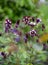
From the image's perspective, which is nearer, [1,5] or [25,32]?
[25,32]

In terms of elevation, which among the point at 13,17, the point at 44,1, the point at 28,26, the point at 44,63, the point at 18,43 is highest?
the point at 44,1

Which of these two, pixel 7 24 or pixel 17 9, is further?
pixel 17 9

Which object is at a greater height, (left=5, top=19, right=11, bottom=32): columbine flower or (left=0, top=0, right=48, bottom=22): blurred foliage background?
(left=0, top=0, right=48, bottom=22): blurred foliage background

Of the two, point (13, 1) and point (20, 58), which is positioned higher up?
point (13, 1)

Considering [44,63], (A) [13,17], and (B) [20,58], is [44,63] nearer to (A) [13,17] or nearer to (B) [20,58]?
(B) [20,58]

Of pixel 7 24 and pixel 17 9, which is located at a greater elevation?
pixel 17 9

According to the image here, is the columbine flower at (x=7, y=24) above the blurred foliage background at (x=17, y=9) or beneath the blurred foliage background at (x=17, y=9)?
beneath

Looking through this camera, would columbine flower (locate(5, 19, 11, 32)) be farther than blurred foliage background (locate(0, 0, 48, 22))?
No

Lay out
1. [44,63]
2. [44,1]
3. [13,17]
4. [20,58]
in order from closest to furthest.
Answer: [20,58] → [44,63] → [13,17] → [44,1]

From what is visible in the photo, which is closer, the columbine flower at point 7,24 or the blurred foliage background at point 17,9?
the columbine flower at point 7,24

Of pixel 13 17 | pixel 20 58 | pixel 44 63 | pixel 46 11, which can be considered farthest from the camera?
pixel 46 11

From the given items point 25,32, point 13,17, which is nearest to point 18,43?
point 25,32
